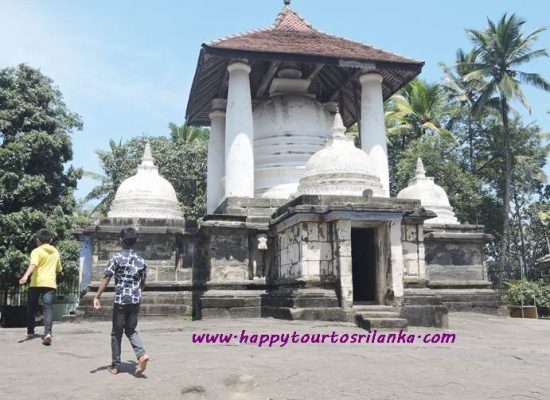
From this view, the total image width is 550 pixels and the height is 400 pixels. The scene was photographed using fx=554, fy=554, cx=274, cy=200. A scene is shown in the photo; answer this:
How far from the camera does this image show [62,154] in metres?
21.1

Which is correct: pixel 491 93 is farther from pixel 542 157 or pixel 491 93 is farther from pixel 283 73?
pixel 283 73

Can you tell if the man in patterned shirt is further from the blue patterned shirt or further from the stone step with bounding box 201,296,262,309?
the stone step with bounding box 201,296,262,309

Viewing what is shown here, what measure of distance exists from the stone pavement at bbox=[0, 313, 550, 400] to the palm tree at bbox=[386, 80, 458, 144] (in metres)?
24.6

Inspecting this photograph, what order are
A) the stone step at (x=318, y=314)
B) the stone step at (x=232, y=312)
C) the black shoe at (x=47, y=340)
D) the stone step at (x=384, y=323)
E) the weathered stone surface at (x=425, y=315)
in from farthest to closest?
the stone step at (x=232, y=312) → the weathered stone surface at (x=425, y=315) → the stone step at (x=318, y=314) → the stone step at (x=384, y=323) → the black shoe at (x=47, y=340)

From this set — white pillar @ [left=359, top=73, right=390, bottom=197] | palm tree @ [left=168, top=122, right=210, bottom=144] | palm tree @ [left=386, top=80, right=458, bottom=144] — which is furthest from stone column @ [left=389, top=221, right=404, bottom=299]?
palm tree @ [left=168, top=122, right=210, bottom=144]

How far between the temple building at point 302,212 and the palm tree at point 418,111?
14440mm

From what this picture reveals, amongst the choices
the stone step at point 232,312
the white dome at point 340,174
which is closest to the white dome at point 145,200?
the stone step at point 232,312

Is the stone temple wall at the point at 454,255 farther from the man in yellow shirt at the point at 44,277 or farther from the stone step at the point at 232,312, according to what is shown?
the man in yellow shirt at the point at 44,277

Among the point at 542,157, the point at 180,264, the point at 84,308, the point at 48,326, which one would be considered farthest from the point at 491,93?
the point at 48,326

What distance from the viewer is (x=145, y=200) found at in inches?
572

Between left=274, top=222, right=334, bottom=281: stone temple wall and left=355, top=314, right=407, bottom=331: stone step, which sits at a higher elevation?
left=274, top=222, right=334, bottom=281: stone temple wall

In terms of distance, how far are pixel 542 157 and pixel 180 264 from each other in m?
28.1

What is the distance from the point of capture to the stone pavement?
16.4 ft

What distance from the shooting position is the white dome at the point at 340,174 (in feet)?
37.0
